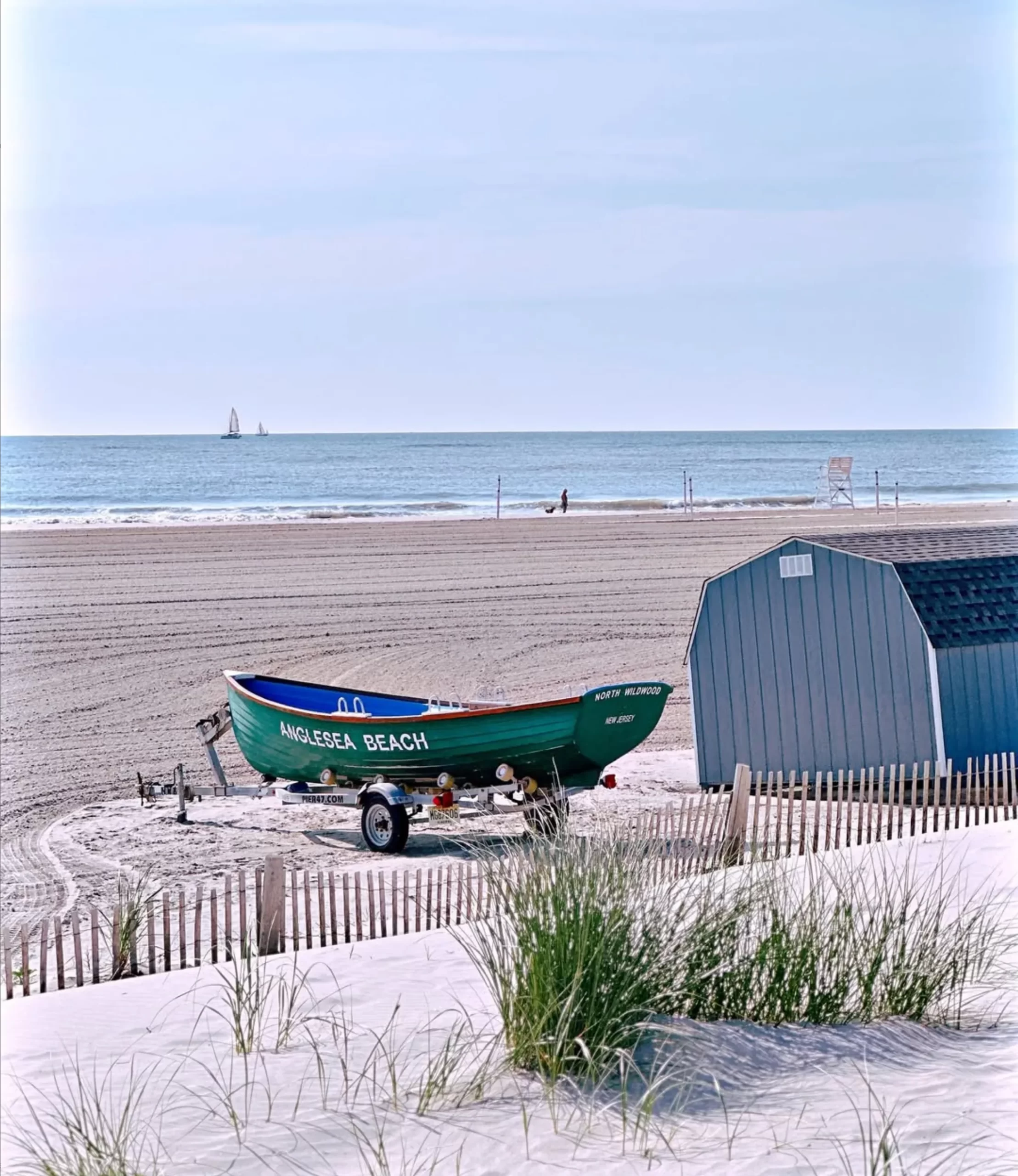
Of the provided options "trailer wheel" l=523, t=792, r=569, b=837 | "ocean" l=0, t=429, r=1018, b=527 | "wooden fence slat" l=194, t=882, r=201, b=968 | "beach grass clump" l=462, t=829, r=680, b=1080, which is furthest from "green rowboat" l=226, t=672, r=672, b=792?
"ocean" l=0, t=429, r=1018, b=527

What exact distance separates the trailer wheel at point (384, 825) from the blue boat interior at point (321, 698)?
2111mm

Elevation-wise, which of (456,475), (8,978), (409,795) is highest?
(456,475)

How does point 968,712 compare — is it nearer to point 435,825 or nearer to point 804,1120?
point 435,825

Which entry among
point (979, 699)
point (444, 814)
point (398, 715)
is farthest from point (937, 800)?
point (398, 715)

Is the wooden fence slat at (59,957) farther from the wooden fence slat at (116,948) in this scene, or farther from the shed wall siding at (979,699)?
the shed wall siding at (979,699)

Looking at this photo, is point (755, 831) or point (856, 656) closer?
point (755, 831)

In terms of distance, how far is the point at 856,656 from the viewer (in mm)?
12734

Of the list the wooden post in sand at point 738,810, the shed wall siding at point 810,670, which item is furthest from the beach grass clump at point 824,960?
the shed wall siding at point 810,670

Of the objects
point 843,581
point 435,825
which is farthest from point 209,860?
point 843,581

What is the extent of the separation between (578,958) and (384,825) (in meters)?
6.21

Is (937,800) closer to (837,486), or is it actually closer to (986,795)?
Result: (986,795)

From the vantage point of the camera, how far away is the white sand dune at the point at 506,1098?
4.88 metres

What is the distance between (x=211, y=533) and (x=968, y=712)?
95.2 ft

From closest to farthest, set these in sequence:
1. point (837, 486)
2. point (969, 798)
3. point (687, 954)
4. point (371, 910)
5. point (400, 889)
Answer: point (687, 954) → point (371, 910) → point (400, 889) → point (969, 798) → point (837, 486)
